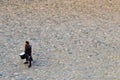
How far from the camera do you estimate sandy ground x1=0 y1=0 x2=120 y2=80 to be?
32.2ft

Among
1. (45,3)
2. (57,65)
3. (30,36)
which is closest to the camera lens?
(57,65)

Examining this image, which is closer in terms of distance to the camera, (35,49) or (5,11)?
(35,49)

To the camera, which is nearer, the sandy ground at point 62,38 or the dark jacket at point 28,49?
the dark jacket at point 28,49

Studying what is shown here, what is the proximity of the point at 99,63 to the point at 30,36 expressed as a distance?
2693 millimetres

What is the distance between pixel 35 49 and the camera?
1112 centimetres

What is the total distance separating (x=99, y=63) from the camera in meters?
10.3

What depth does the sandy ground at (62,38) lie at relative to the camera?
9.80 meters

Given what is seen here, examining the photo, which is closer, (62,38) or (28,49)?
(28,49)

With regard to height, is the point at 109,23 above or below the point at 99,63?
above

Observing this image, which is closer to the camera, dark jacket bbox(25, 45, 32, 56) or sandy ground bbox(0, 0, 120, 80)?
dark jacket bbox(25, 45, 32, 56)

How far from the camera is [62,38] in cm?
1190

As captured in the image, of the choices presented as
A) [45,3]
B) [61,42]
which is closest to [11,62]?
[61,42]

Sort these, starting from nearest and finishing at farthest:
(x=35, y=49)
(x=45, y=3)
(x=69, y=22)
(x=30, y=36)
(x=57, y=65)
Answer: (x=57, y=65)
(x=35, y=49)
(x=30, y=36)
(x=69, y=22)
(x=45, y=3)

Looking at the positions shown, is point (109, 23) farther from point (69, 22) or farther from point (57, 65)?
point (57, 65)
